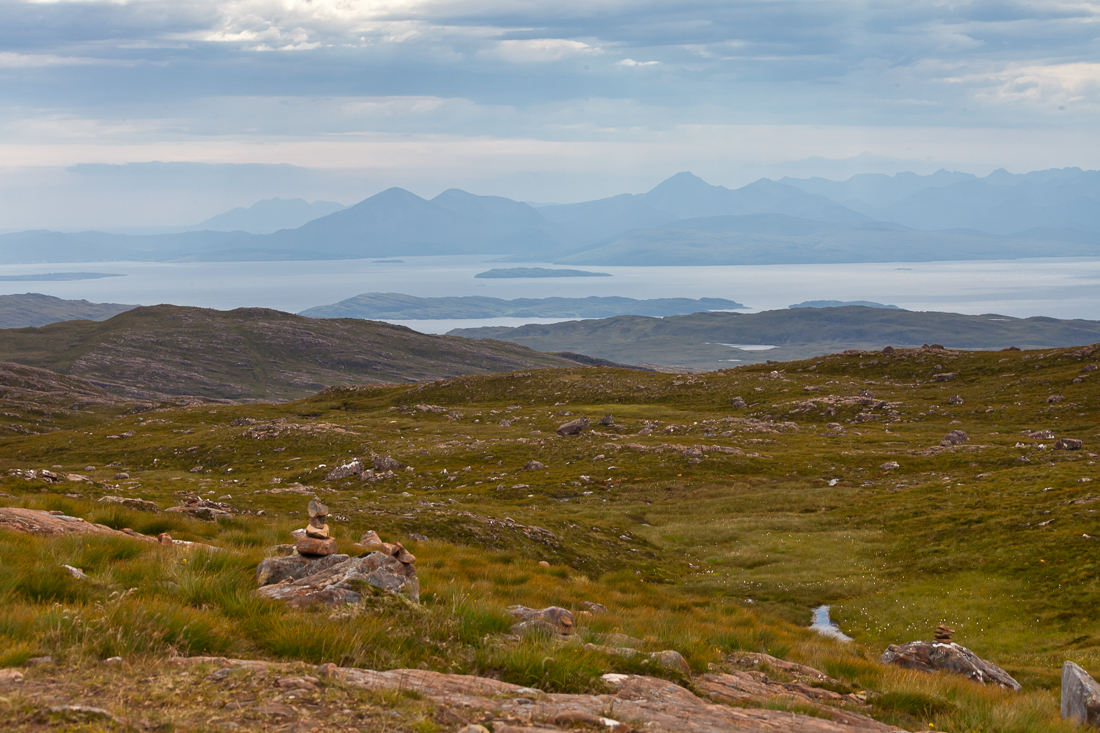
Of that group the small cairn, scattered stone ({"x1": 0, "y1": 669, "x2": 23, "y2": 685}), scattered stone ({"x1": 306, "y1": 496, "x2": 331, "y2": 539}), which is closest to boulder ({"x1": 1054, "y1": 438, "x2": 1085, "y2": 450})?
scattered stone ({"x1": 306, "y1": 496, "x2": 331, "y2": 539})

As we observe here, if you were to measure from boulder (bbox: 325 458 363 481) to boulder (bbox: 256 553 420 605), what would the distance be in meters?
48.5

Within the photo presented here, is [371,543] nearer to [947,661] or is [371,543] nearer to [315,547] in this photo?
[315,547]

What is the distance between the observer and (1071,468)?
143 ft

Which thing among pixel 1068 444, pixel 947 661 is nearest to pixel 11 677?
pixel 947 661

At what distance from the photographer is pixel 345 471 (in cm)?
5928

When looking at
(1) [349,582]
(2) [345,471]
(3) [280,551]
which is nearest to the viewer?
(1) [349,582]

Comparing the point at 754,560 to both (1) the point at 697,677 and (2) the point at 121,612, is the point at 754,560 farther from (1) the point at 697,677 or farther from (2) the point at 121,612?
(2) the point at 121,612

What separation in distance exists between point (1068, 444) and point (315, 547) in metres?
60.8

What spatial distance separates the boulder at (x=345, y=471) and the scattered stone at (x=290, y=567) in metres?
47.8

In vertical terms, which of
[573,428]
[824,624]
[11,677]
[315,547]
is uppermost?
[11,677]

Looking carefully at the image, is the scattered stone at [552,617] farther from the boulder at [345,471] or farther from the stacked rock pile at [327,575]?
the boulder at [345,471]


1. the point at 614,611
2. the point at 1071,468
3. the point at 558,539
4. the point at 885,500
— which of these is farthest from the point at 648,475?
the point at 614,611

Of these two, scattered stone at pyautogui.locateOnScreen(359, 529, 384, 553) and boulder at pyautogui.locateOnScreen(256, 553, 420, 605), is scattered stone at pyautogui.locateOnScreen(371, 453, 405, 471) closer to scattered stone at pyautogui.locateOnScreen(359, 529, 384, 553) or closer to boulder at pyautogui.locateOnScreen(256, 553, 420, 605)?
scattered stone at pyautogui.locateOnScreen(359, 529, 384, 553)

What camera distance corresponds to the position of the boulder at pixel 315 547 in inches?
516
